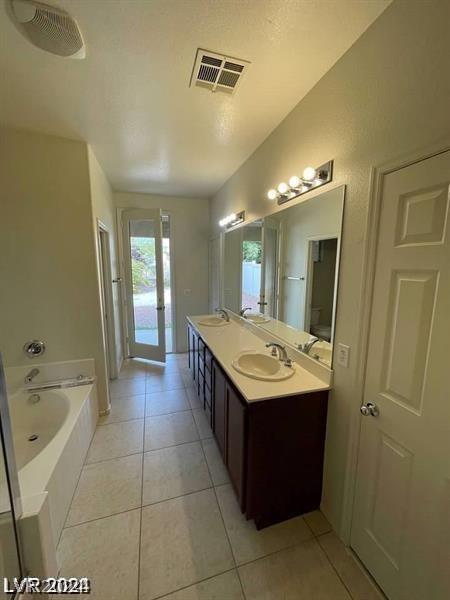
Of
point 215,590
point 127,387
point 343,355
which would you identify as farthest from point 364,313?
point 127,387

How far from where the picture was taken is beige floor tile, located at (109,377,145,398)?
3.12 meters

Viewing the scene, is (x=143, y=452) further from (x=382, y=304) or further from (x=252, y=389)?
(x=382, y=304)

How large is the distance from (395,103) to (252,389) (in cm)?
154

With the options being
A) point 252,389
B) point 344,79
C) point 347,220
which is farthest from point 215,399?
point 344,79

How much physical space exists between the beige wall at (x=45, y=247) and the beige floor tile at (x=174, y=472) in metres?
1.29

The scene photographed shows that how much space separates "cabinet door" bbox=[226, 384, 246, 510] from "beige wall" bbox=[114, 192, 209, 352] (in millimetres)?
2849

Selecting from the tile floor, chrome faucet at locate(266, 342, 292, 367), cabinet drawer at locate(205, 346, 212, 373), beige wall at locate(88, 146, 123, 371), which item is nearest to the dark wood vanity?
the tile floor

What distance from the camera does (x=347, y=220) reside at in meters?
1.37

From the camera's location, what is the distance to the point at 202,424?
8.34ft

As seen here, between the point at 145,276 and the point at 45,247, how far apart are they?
1724 mm

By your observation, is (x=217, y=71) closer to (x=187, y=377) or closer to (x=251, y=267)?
(x=251, y=267)

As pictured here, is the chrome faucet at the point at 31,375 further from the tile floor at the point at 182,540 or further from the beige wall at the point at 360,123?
the beige wall at the point at 360,123

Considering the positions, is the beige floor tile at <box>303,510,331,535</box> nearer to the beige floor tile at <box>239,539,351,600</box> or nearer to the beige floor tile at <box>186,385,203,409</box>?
the beige floor tile at <box>239,539,351,600</box>

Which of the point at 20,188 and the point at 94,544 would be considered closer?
the point at 94,544
